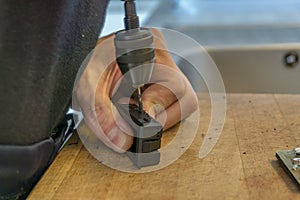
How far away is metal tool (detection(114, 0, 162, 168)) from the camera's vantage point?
1.60 feet

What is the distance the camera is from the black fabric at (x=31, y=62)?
0.44 m

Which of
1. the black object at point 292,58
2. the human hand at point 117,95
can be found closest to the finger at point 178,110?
the human hand at point 117,95

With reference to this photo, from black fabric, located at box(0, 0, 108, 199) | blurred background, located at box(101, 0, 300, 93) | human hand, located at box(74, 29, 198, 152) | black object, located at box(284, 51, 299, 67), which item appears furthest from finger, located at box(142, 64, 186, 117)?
black object, located at box(284, 51, 299, 67)

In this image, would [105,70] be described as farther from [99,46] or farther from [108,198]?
[108,198]

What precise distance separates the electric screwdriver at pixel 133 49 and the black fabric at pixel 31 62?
2.5 inches

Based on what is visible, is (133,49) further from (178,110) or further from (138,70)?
(178,110)

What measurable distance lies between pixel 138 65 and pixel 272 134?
22cm

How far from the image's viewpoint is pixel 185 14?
133 centimetres

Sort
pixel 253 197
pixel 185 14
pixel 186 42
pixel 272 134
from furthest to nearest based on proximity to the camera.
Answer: pixel 185 14 < pixel 186 42 < pixel 272 134 < pixel 253 197

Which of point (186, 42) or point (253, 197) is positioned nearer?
point (253, 197)

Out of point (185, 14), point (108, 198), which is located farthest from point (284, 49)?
point (108, 198)

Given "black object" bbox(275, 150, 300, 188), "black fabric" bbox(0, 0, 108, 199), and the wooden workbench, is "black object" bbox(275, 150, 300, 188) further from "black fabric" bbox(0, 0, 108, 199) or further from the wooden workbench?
"black fabric" bbox(0, 0, 108, 199)

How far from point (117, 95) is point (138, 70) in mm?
94

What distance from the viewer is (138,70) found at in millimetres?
500
